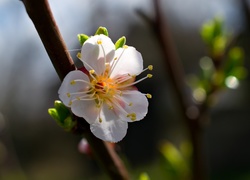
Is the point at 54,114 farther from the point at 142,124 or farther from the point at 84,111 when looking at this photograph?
the point at 142,124

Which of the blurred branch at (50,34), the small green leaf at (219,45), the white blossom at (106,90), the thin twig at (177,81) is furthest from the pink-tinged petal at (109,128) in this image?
the small green leaf at (219,45)

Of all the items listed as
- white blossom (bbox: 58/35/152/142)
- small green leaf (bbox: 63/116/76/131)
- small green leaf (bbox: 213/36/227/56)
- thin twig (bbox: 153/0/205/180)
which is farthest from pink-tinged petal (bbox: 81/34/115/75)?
small green leaf (bbox: 213/36/227/56)

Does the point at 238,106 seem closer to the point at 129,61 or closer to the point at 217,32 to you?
the point at 217,32

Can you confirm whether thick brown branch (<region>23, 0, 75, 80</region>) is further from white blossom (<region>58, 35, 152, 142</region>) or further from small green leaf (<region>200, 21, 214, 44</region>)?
small green leaf (<region>200, 21, 214, 44</region>)

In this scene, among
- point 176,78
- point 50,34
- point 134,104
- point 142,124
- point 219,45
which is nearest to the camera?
point 50,34

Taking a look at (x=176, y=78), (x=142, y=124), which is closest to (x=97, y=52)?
(x=176, y=78)
